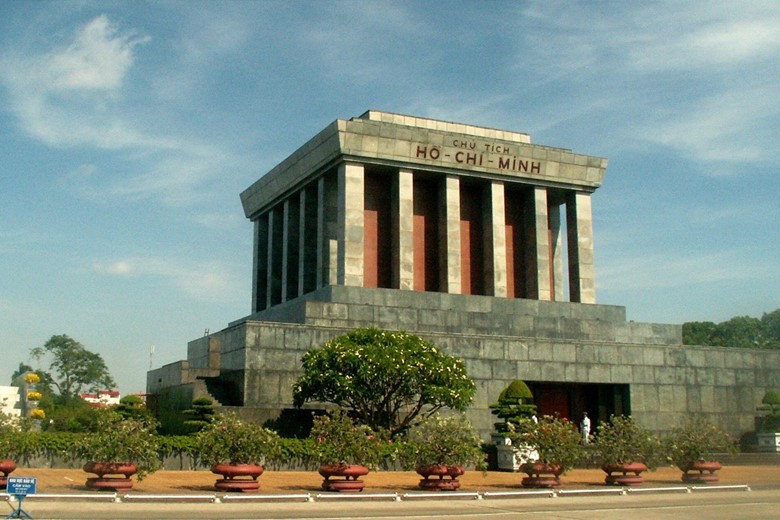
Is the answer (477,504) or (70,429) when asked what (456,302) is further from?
(477,504)

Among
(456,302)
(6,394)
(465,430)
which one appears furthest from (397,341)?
(6,394)

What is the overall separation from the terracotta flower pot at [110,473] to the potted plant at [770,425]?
29.8 meters

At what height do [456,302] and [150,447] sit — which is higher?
[456,302]

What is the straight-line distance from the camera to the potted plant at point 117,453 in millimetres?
21266

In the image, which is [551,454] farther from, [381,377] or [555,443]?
[381,377]

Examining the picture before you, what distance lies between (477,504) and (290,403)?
15.0m

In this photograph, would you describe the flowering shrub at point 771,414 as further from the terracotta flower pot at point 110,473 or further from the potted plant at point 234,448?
the terracotta flower pot at point 110,473

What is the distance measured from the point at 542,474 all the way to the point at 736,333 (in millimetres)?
73677

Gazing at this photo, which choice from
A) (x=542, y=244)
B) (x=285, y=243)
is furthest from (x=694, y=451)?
(x=285, y=243)

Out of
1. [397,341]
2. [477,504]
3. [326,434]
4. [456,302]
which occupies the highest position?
[456,302]

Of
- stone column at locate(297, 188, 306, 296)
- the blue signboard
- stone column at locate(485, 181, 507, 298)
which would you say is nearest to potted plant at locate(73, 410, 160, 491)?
the blue signboard

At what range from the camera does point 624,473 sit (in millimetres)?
26438

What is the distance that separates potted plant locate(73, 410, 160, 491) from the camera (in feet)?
69.8

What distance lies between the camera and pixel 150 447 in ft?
72.7
